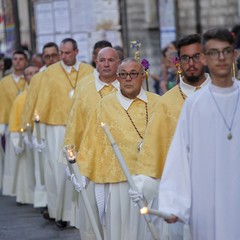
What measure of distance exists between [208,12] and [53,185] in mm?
13827

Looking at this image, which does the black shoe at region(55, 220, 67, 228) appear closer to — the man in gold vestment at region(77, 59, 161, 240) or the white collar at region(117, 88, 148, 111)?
the man in gold vestment at region(77, 59, 161, 240)

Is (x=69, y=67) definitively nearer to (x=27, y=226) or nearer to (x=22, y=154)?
(x=27, y=226)

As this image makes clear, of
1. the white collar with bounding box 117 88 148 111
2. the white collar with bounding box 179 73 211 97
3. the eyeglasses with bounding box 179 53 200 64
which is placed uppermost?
the eyeglasses with bounding box 179 53 200 64

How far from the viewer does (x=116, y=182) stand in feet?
26.2

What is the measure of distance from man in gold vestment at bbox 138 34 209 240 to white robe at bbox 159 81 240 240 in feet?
2.24

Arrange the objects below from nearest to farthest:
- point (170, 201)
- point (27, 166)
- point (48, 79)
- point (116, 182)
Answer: point (170, 201), point (116, 182), point (48, 79), point (27, 166)

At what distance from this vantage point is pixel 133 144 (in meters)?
7.80

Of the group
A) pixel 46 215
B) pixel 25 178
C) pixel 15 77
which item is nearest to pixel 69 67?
pixel 46 215

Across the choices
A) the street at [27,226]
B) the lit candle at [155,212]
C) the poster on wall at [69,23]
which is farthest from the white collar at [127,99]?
the poster on wall at [69,23]

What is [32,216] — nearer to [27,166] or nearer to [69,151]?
[27,166]

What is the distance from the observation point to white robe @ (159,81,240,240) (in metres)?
6.01

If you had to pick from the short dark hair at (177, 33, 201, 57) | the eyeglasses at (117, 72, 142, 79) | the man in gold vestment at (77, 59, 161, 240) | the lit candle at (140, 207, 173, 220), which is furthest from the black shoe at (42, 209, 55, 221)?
the lit candle at (140, 207, 173, 220)

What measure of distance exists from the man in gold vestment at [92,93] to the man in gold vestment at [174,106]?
2065 mm

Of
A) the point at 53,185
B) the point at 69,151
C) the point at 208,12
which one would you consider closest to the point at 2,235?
the point at 53,185
